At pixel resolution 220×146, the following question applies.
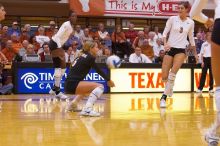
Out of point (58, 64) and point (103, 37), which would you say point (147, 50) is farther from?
point (58, 64)

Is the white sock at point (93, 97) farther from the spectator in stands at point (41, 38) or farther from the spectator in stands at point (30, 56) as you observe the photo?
the spectator in stands at point (41, 38)

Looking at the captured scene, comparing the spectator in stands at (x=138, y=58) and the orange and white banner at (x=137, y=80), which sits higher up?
the spectator in stands at (x=138, y=58)

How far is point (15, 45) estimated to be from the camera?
15.0 meters

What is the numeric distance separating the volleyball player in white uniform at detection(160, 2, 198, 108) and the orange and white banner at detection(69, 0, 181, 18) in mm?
9023

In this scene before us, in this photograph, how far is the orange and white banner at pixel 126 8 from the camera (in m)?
18.3

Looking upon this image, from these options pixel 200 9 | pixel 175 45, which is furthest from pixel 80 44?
pixel 200 9

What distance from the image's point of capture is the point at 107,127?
6.00 meters

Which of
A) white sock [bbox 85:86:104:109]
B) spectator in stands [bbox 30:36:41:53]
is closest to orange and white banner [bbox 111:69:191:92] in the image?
spectator in stands [bbox 30:36:41:53]

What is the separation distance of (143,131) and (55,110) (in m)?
3.02

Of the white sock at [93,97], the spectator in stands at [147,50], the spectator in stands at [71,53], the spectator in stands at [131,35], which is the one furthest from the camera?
the spectator in stands at [131,35]

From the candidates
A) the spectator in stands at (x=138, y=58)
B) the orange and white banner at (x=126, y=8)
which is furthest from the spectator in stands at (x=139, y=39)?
the orange and white banner at (x=126, y=8)

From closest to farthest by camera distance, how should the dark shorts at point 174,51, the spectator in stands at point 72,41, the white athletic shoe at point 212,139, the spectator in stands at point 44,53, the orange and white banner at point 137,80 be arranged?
the white athletic shoe at point 212,139, the dark shorts at point 174,51, the orange and white banner at point 137,80, the spectator in stands at point 44,53, the spectator in stands at point 72,41

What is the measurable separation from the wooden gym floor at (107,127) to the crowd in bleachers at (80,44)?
5.98 meters

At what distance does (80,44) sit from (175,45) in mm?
7062
